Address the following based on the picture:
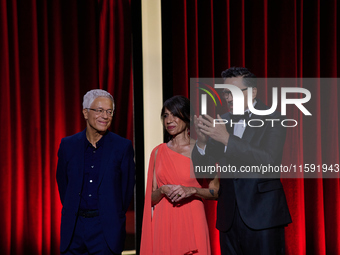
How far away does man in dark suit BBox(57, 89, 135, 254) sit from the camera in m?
2.00

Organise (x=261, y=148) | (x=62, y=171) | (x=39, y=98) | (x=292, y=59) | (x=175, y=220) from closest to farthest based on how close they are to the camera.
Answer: (x=261, y=148)
(x=175, y=220)
(x=62, y=171)
(x=39, y=98)
(x=292, y=59)

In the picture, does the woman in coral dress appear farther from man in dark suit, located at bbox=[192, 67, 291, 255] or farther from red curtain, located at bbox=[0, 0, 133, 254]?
red curtain, located at bbox=[0, 0, 133, 254]

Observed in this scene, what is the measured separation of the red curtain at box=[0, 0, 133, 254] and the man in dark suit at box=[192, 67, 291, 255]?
1624 millimetres

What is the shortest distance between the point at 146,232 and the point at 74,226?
1.41 feet

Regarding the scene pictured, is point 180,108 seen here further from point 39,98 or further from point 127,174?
point 39,98

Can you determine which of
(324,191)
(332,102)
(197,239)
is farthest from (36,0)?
(324,191)

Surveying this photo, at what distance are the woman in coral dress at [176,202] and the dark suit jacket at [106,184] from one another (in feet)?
0.62

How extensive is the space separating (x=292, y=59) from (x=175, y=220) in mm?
2184

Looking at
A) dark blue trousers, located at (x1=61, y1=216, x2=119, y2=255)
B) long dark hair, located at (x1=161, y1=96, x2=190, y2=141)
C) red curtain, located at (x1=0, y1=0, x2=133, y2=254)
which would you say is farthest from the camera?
red curtain, located at (x1=0, y1=0, x2=133, y2=254)

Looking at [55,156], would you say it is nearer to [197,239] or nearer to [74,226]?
[74,226]

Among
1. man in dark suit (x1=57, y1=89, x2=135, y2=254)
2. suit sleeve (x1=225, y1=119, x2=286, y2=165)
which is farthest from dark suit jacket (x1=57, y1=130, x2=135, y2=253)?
suit sleeve (x1=225, y1=119, x2=286, y2=165)

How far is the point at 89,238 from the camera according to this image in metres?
2.00

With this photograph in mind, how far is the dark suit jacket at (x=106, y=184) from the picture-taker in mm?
2000

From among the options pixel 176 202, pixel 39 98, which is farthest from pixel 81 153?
pixel 39 98
